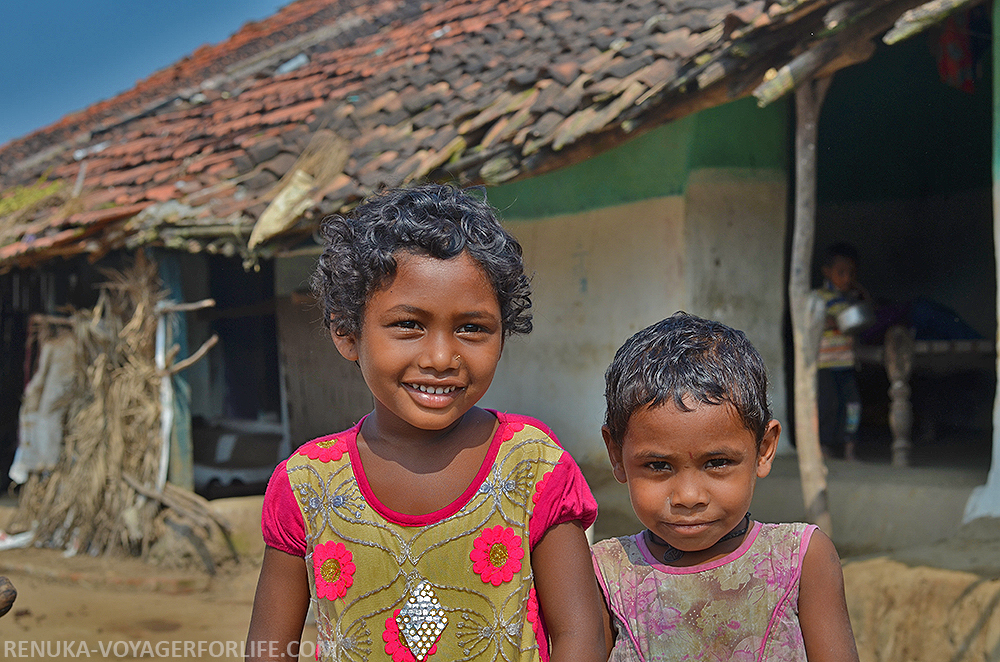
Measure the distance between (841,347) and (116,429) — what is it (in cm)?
482

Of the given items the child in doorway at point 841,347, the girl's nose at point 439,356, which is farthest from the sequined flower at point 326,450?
the child in doorway at point 841,347

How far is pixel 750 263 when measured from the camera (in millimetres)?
5410

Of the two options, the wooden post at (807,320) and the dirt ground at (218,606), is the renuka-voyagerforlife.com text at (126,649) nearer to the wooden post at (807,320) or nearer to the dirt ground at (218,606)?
the dirt ground at (218,606)

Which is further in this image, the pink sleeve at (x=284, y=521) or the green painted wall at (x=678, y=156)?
the green painted wall at (x=678, y=156)

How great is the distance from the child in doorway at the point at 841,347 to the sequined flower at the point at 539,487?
165 inches

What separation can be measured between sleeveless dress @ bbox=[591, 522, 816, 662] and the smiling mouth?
440 mm

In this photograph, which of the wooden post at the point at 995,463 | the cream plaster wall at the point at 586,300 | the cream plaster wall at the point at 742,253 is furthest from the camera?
the cream plaster wall at the point at 586,300

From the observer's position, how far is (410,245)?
1485mm

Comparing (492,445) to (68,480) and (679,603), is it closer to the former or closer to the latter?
(679,603)

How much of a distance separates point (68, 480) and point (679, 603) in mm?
6072

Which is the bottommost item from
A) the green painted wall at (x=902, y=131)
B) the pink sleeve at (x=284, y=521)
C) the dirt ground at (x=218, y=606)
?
the dirt ground at (x=218, y=606)

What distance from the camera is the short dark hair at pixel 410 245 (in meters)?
1.48

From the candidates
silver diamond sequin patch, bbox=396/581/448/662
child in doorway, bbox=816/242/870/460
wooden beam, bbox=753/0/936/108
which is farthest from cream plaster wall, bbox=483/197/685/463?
silver diamond sequin patch, bbox=396/581/448/662

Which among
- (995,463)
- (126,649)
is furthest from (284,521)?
(126,649)
